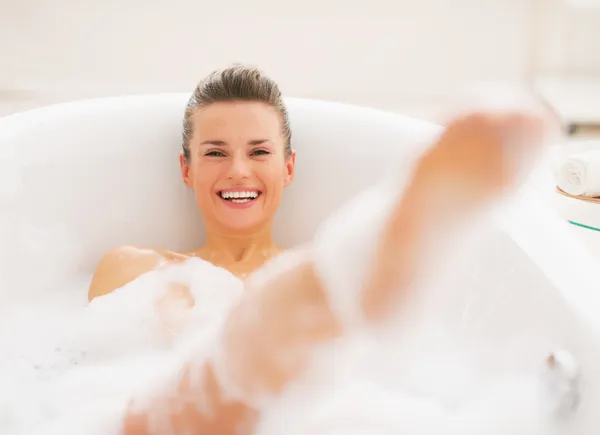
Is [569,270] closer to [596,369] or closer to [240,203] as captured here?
[596,369]

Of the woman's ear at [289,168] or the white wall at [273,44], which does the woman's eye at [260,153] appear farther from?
the white wall at [273,44]

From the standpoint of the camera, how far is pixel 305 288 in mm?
795

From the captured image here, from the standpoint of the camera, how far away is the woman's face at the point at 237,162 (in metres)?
1.37

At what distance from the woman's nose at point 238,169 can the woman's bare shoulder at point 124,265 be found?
0.22 m

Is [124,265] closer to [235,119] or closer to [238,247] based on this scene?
[238,247]

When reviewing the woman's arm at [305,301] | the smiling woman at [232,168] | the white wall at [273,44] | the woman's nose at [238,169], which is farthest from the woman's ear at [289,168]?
the white wall at [273,44]

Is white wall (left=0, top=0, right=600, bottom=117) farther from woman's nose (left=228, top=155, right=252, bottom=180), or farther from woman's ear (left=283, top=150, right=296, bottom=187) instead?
woman's nose (left=228, top=155, right=252, bottom=180)

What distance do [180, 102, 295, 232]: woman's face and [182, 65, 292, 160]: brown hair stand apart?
0.01 meters

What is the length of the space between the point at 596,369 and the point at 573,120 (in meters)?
1.78

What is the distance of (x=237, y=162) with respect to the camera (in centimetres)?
136

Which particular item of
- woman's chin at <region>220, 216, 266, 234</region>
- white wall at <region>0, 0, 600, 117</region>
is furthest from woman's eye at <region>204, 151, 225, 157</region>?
white wall at <region>0, 0, 600, 117</region>

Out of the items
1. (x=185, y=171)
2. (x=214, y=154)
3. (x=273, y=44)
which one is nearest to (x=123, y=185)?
(x=185, y=171)

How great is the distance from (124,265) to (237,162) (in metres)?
0.30

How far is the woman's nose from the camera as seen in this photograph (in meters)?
1.36
